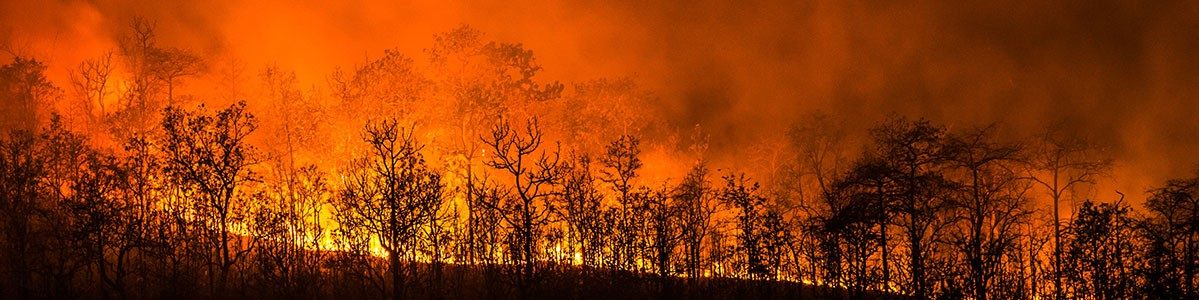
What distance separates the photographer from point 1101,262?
40.1m

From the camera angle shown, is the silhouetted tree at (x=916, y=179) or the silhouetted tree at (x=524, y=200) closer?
the silhouetted tree at (x=524, y=200)

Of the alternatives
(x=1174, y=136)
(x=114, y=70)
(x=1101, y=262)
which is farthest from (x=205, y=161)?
(x=1174, y=136)

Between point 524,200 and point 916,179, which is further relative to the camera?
point 916,179

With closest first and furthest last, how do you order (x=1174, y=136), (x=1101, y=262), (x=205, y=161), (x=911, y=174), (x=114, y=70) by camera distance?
1. (x=205, y=161)
2. (x=911, y=174)
3. (x=1101, y=262)
4. (x=114, y=70)
5. (x=1174, y=136)

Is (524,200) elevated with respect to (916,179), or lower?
lower

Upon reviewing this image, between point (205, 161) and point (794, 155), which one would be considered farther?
point (794, 155)

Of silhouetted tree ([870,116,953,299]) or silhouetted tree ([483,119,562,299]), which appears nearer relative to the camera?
silhouetted tree ([483,119,562,299])

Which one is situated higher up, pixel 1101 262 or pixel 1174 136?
pixel 1174 136

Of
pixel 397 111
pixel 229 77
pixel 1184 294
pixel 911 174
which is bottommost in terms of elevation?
pixel 1184 294

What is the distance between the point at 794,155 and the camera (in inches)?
3302

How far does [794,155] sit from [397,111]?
46265 mm

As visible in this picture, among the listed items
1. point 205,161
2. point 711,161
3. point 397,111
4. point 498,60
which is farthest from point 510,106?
point 711,161

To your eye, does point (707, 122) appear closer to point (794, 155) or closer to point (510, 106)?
point (794, 155)

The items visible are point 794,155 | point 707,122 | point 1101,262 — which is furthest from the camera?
point 707,122
